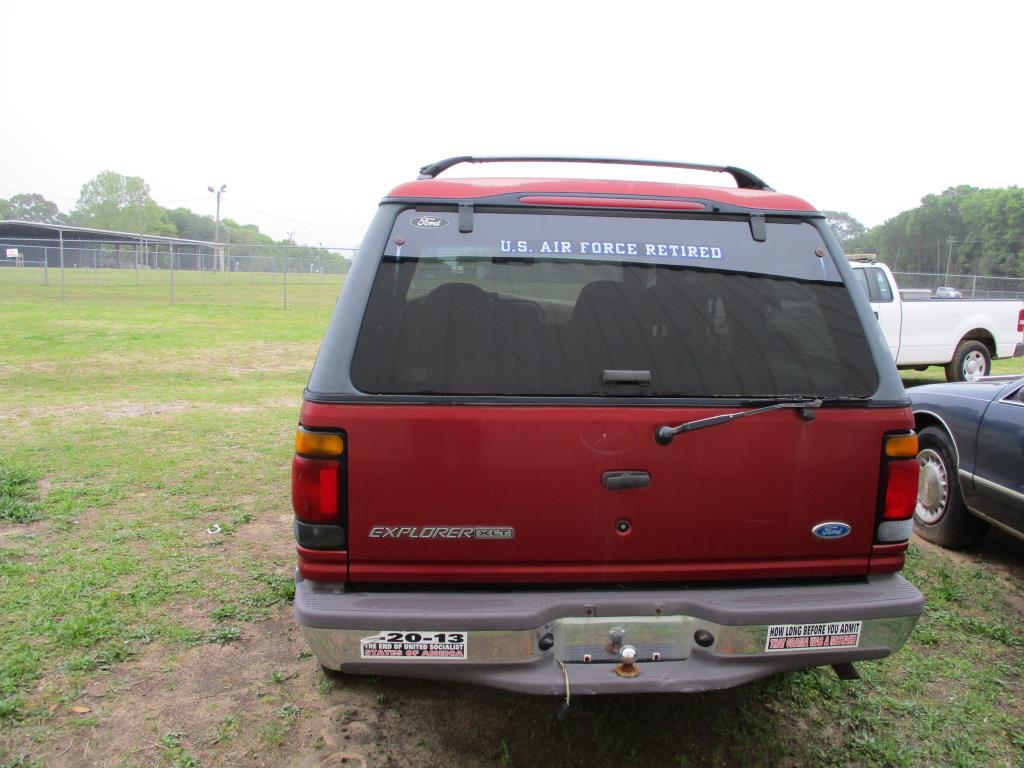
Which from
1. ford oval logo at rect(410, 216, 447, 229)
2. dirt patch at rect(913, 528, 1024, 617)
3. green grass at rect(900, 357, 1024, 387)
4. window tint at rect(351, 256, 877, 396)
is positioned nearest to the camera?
window tint at rect(351, 256, 877, 396)

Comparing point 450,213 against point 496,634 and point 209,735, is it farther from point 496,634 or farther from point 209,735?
point 209,735

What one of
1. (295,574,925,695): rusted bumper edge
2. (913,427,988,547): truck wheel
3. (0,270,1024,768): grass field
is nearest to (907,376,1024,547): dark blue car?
(913,427,988,547): truck wheel

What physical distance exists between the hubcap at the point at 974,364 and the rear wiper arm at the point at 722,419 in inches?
464

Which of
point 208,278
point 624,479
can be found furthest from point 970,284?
point 208,278

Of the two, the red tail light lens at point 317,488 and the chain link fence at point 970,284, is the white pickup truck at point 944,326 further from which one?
the chain link fence at point 970,284

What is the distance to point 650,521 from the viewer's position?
7.88 ft

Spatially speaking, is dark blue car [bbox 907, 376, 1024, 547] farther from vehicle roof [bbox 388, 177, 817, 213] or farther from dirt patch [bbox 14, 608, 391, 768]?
dirt patch [bbox 14, 608, 391, 768]

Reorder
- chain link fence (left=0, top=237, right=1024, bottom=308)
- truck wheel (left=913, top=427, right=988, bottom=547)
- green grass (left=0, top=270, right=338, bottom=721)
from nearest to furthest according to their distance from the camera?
green grass (left=0, top=270, right=338, bottom=721) → truck wheel (left=913, top=427, right=988, bottom=547) → chain link fence (left=0, top=237, right=1024, bottom=308)

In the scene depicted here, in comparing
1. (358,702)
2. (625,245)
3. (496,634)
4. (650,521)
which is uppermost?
(625,245)

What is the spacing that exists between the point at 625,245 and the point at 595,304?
0.24m

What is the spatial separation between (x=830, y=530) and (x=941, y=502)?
115 inches

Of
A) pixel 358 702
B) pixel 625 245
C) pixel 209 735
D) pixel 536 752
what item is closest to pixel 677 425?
pixel 625 245

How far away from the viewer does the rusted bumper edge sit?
7.50 ft

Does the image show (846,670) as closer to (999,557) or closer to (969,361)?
(999,557)
